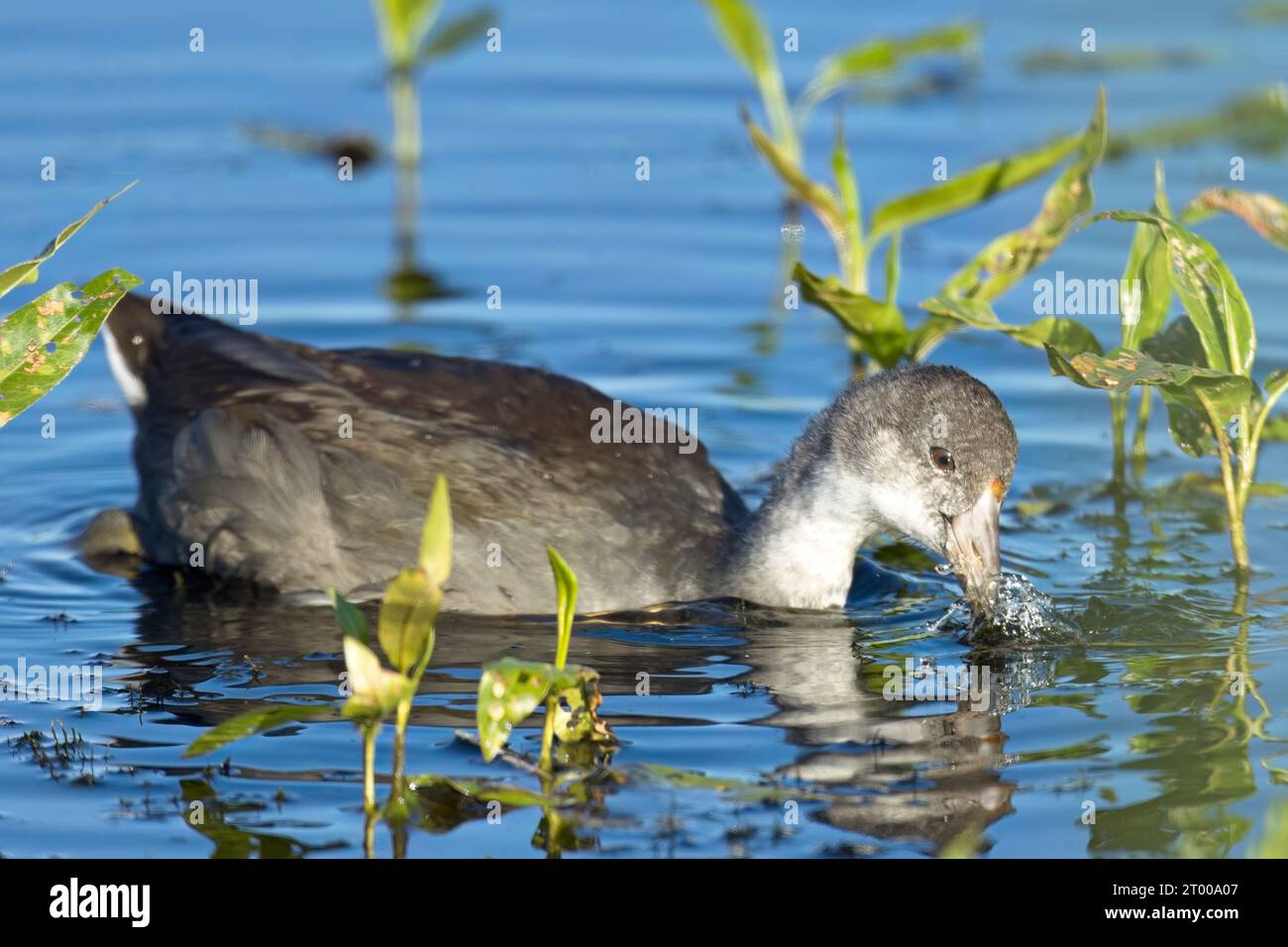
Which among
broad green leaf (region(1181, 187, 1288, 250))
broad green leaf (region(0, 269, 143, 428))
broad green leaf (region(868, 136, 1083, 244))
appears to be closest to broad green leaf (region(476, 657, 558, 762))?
broad green leaf (region(0, 269, 143, 428))

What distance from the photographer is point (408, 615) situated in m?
4.87

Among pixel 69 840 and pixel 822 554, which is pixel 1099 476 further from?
pixel 69 840

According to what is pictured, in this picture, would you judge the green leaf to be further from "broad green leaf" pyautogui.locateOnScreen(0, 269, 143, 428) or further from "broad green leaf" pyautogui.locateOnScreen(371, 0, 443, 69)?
"broad green leaf" pyautogui.locateOnScreen(371, 0, 443, 69)

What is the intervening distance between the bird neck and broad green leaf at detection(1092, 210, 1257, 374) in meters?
1.33

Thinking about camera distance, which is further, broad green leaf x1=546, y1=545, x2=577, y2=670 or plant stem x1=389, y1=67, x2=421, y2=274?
plant stem x1=389, y1=67, x2=421, y2=274

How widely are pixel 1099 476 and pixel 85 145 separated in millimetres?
6804

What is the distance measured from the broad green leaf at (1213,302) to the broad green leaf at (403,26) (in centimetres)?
603

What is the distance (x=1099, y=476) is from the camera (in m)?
8.59

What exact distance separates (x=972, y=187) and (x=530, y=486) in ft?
8.12

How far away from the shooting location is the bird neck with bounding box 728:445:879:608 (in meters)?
6.94

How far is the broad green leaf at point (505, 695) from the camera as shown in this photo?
505 cm
